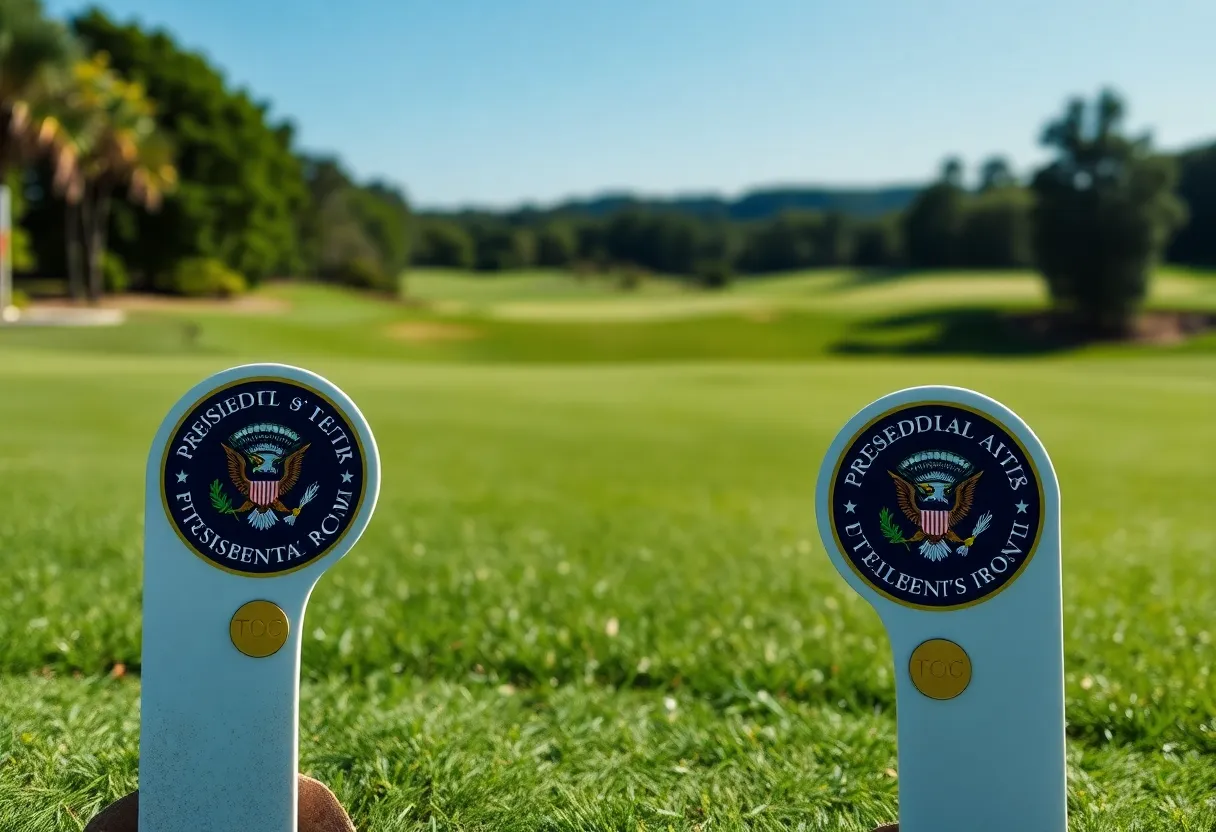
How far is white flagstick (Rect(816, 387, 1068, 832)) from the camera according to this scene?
229 centimetres

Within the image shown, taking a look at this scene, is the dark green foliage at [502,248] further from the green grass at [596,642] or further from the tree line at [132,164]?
the green grass at [596,642]

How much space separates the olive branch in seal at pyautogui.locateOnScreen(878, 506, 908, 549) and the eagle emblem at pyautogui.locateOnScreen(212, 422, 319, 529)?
1342mm

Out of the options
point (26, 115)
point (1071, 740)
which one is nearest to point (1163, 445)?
point (1071, 740)

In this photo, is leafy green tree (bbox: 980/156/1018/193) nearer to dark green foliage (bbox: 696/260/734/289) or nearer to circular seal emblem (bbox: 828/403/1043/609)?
dark green foliage (bbox: 696/260/734/289)

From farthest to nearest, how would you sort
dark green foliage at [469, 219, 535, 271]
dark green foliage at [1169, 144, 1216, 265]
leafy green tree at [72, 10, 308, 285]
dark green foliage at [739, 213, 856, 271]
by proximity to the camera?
dark green foliage at [739, 213, 856, 271], dark green foliage at [469, 219, 535, 271], dark green foliage at [1169, 144, 1216, 265], leafy green tree at [72, 10, 308, 285]

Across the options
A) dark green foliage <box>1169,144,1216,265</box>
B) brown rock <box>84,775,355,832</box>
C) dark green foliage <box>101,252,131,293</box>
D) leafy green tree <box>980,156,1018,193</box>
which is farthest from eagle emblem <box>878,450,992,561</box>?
leafy green tree <box>980,156,1018,193</box>

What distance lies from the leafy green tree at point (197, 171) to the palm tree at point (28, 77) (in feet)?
23.8

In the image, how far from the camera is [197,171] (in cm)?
4484

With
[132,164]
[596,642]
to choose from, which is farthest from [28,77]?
[596,642]

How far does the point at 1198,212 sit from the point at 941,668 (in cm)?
8070

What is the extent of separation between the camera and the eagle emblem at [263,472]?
2424mm

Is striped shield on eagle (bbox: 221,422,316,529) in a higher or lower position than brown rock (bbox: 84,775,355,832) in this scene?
higher

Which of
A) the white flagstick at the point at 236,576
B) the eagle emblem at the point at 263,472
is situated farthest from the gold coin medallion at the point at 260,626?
the eagle emblem at the point at 263,472

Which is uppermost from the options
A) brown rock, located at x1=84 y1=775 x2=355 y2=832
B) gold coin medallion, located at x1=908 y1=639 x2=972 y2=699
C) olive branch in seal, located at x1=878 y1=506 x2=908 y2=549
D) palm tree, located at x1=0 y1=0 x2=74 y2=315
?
palm tree, located at x1=0 y1=0 x2=74 y2=315
